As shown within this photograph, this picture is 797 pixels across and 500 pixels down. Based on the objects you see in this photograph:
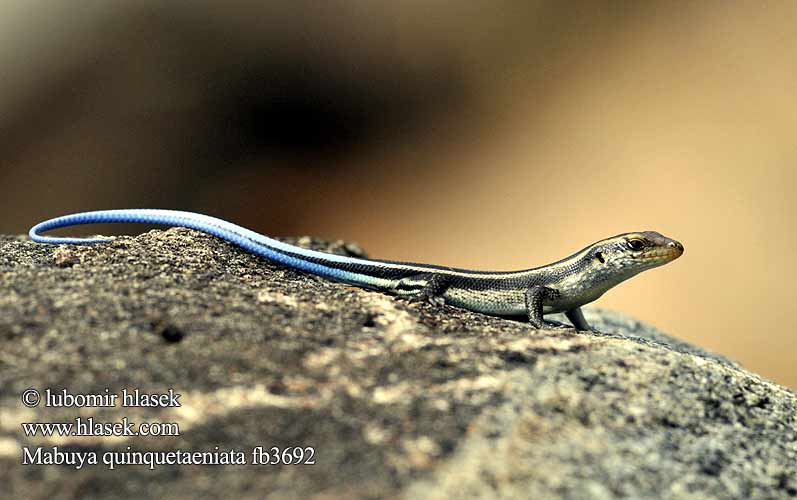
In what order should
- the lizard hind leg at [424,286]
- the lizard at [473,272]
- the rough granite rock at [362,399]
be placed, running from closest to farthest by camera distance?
the rough granite rock at [362,399] → the lizard hind leg at [424,286] → the lizard at [473,272]

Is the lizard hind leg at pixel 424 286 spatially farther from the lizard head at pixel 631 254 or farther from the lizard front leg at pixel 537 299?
the lizard head at pixel 631 254

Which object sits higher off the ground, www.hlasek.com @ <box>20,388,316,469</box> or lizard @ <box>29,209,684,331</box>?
lizard @ <box>29,209,684,331</box>

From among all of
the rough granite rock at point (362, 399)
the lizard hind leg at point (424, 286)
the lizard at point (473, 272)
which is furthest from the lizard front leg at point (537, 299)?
the rough granite rock at point (362, 399)

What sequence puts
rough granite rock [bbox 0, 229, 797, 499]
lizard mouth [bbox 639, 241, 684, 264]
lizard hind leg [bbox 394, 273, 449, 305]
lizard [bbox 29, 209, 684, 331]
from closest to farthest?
1. rough granite rock [bbox 0, 229, 797, 499]
2. lizard hind leg [bbox 394, 273, 449, 305]
3. lizard [bbox 29, 209, 684, 331]
4. lizard mouth [bbox 639, 241, 684, 264]

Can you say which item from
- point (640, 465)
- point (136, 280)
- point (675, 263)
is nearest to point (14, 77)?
point (136, 280)

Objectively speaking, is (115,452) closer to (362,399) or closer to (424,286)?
(362,399)

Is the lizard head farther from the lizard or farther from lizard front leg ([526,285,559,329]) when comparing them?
lizard front leg ([526,285,559,329])

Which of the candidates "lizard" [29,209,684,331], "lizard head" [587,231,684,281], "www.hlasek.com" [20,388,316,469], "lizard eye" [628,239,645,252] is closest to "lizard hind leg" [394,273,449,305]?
"lizard" [29,209,684,331]

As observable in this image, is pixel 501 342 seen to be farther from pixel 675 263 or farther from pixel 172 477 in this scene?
pixel 675 263
